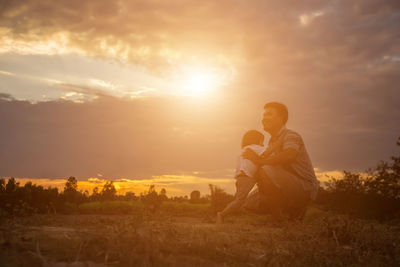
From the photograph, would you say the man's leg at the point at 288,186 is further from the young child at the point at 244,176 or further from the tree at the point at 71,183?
the tree at the point at 71,183

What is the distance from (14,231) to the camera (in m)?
3.43

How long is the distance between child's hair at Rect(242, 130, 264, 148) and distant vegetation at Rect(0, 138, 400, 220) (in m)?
4.08

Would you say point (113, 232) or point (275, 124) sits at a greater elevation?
point (275, 124)

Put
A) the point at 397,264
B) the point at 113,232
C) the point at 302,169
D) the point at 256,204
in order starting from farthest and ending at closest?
the point at 256,204, the point at 302,169, the point at 397,264, the point at 113,232

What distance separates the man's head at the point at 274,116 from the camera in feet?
24.2

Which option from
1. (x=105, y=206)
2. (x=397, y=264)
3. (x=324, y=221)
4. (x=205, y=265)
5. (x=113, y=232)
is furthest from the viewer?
(x=105, y=206)

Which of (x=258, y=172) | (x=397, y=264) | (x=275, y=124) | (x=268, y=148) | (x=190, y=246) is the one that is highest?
(x=275, y=124)

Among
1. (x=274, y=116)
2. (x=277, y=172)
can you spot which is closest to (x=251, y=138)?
(x=274, y=116)

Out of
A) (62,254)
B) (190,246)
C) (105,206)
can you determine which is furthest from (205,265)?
(105,206)

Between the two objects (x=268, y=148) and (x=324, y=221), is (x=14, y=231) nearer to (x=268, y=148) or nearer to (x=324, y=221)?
(x=324, y=221)

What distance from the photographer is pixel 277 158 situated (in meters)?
6.81

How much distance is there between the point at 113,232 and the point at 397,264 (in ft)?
10.9

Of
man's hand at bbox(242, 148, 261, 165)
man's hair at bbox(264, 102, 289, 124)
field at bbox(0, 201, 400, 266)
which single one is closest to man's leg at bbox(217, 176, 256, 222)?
man's hand at bbox(242, 148, 261, 165)

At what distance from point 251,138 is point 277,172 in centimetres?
114
